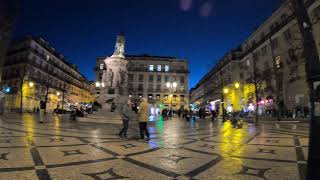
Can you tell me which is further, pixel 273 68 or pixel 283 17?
pixel 283 17

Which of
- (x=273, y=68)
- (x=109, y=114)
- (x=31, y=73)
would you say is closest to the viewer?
(x=109, y=114)

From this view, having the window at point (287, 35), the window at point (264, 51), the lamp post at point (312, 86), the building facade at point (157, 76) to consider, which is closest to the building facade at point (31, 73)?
the building facade at point (157, 76)

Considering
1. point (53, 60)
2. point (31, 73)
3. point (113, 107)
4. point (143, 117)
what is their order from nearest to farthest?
point (143, 117) < point (113, 107) < point (31, 73) < point (53, 60)

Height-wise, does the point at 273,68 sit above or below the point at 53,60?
below

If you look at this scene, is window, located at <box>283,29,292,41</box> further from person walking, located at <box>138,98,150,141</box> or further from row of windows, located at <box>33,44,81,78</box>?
row of windows, located at <box>33,44,81,78</box>

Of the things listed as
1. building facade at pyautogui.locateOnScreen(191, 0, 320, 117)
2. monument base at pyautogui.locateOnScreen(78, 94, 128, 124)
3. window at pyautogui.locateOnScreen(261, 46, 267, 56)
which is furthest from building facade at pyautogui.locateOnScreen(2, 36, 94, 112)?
window at pyautogui.locateOnScreen(261, 46, 267, 56)

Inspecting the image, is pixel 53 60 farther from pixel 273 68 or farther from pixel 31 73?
pixel 273 68

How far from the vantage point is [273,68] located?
134 feet

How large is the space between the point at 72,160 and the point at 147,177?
227 centimetres

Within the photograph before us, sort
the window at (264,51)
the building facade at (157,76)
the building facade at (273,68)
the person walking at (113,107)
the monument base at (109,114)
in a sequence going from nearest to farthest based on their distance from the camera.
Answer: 1. the monument base at (109,114)
2. the person walking at (113,107)
3. the building facade at (273,68)
4. the window at (264,51)
5. the building facade at (157,76)

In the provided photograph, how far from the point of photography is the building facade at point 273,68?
34.9m

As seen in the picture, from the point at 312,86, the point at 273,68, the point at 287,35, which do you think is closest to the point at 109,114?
the point at 312,86

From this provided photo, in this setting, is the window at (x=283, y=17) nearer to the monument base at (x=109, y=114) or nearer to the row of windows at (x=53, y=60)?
the monument base at (x=109, y=114)

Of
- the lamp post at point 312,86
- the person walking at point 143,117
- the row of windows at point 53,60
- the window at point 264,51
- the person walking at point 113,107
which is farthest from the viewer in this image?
the row of windows at point 53,60
